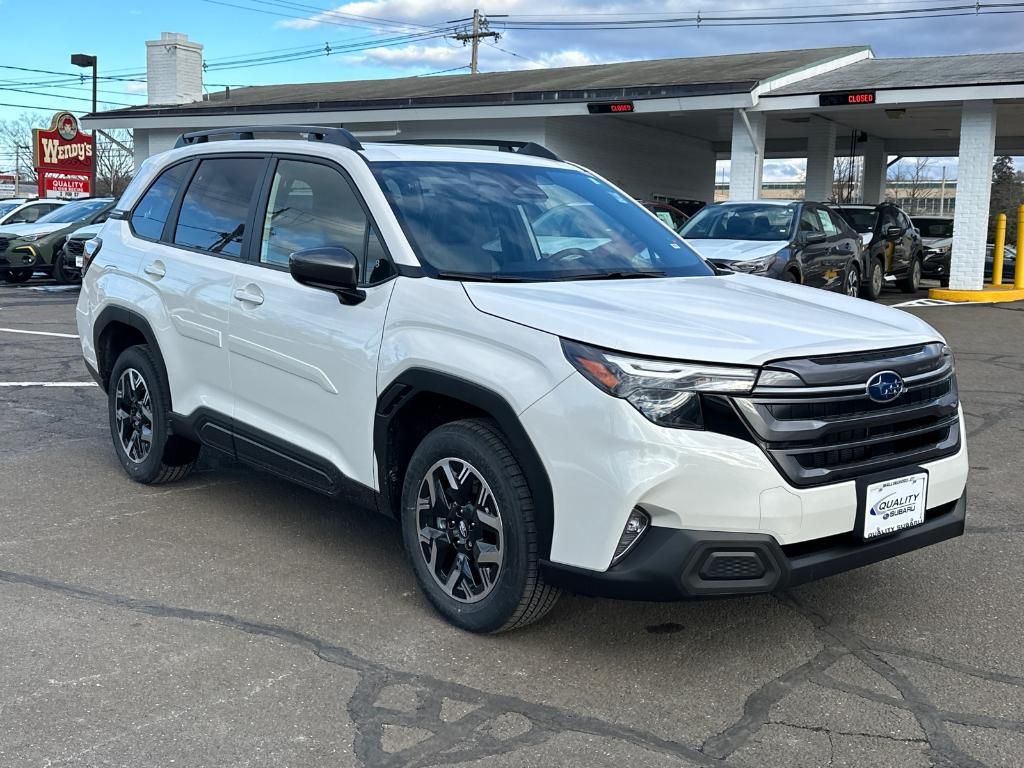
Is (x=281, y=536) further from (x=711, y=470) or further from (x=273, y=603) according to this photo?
(x=711, y=470)

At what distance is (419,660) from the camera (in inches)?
146

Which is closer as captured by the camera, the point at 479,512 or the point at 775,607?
the point at 479,512

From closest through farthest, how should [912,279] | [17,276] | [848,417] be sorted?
[848,417], [912,279], [17,276]

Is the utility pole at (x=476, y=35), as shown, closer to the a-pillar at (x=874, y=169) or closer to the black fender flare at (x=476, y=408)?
the a-pillar at (x=874, y=169)

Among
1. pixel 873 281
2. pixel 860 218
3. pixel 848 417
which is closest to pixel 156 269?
pixel 848 417

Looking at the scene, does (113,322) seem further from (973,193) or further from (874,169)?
(874,169)

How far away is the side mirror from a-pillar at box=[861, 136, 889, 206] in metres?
29.3

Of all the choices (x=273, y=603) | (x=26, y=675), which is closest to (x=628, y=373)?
(x=273, y=603)

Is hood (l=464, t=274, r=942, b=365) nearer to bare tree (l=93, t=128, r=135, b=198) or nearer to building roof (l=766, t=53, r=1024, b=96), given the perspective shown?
building roof (l=766, t=53, r=1024, b=96)

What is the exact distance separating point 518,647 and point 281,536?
171 cm

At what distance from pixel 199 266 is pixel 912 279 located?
54.2 ft

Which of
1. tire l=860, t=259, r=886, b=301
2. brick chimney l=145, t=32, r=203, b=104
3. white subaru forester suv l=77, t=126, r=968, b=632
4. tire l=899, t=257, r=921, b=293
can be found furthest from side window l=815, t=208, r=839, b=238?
brick chimney l=145, t=32, r=203, b=104

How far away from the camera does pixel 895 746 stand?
316 cm

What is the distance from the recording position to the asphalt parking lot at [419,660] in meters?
3.15
